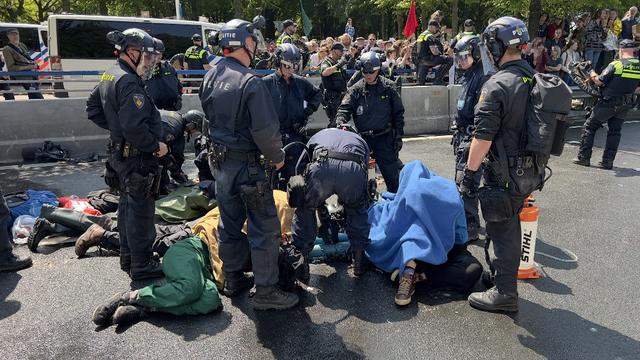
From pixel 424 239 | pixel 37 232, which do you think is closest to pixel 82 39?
pixel 37 232

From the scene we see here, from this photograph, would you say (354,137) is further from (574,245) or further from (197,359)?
(574,245)

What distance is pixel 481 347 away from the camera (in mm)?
3322

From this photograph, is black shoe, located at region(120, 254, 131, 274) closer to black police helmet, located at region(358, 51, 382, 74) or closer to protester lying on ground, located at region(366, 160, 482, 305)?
protester lying on ground, located at region(366, 160, 482, 305)

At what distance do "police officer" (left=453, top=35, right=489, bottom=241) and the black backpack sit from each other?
1316 mm

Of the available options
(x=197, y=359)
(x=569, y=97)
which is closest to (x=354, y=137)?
(x=569, y=97)

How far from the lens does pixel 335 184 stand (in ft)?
13.1

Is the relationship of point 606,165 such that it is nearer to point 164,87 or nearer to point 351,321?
point 351,321

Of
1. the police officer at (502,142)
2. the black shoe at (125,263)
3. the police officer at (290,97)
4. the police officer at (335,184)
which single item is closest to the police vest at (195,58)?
the police officer at (290,97)

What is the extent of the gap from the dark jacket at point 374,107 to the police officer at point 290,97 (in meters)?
0.42

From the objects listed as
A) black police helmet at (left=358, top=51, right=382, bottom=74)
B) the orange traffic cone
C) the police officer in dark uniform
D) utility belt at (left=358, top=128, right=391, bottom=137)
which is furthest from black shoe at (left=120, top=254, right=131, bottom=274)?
the police officer in dark uniform

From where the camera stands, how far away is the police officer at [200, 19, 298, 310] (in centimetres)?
353

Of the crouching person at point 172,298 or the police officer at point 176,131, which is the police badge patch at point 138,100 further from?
the police officer at point 176,131

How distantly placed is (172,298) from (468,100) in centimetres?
340

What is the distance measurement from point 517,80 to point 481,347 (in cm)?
185
